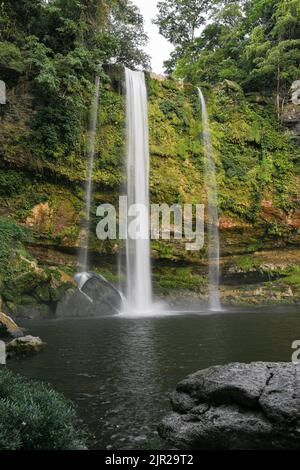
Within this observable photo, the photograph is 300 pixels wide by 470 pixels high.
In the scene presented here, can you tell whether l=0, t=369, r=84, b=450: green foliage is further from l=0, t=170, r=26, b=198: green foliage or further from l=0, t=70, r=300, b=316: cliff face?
l=0, t=170, r=26, b=198: green foliage

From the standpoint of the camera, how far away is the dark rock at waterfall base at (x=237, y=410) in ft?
14.4

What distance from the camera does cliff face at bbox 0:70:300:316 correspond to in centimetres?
1877

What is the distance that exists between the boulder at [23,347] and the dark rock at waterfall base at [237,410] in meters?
4.75

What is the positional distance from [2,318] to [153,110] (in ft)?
50.6

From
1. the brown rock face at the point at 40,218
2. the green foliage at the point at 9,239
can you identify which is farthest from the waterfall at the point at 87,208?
the green foliage at the point at 9,239

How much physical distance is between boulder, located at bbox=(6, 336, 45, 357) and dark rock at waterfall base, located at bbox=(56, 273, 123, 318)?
6529 millimetres

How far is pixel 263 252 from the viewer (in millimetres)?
22469

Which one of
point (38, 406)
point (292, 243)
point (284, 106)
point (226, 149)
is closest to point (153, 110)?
point (226, 149)

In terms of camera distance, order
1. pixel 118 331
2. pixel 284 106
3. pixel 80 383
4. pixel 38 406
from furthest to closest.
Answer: pixel 284 106 → pixel 118 331 → pixel 80 383 → pixel 38 406

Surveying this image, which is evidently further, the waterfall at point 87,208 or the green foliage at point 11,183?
the waterfall at point 87,208

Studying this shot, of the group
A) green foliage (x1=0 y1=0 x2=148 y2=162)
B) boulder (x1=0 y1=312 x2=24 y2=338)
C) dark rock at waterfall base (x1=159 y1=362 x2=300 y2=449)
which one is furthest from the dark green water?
green foliage (x1=0 y1=0 x2=148 y2=162)

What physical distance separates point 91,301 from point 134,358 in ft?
27.1

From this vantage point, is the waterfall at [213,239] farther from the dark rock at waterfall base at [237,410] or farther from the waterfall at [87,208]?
the dark rock at waterfall base at [237,410]
